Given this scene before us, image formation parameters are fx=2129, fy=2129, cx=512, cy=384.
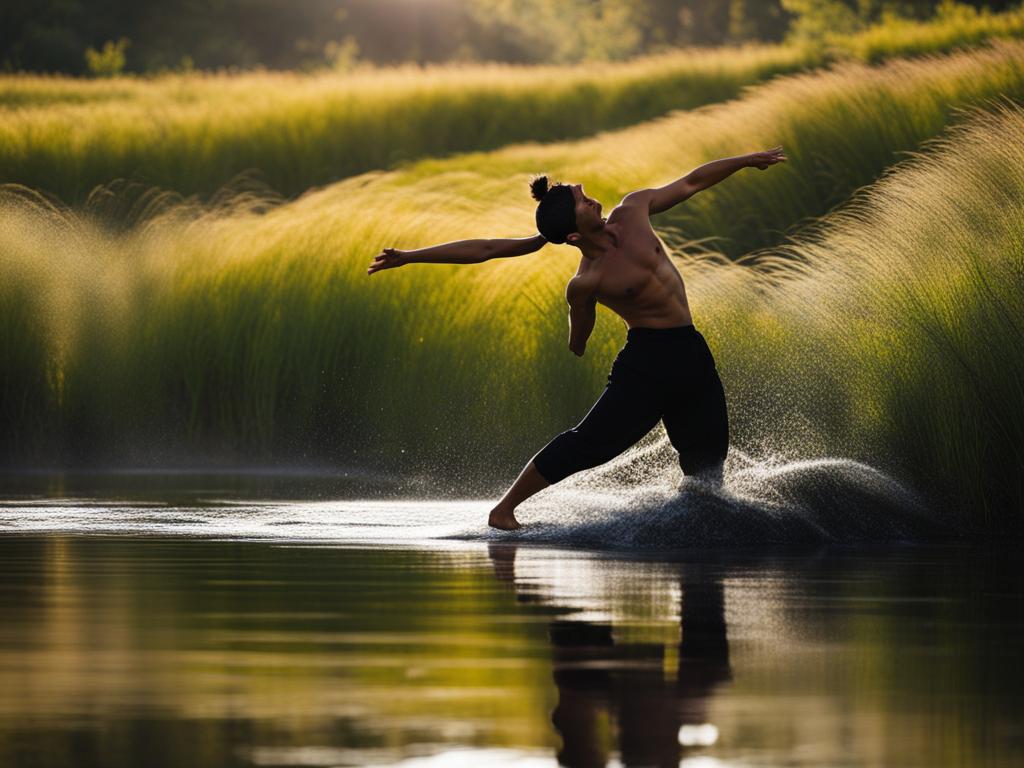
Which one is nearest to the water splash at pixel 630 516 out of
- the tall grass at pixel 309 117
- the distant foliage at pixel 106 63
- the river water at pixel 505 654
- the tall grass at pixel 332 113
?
the river water at pixel 505 654

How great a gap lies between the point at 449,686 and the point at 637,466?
6.11m

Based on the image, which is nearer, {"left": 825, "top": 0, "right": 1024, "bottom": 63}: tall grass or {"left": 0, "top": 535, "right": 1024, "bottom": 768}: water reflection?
{"left": 0, "top": 535, "right": 1024, "bottom": 768}: water reflection

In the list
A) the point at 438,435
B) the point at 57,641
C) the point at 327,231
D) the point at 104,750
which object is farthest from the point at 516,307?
the point at 104,750

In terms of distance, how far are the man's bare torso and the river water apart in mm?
917

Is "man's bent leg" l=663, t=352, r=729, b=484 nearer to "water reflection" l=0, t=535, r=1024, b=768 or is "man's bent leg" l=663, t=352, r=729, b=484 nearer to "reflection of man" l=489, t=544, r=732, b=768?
"water reflection" l=0, t=535, r=1024, b=768

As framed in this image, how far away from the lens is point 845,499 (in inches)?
353

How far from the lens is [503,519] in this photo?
28.6 feet

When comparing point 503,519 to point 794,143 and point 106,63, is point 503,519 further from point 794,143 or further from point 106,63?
point 106,63

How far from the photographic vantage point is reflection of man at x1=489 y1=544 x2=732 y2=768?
12.5 feet

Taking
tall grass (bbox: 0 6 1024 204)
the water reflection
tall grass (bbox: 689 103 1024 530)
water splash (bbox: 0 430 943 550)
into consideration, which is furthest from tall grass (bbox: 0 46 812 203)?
the water reflection

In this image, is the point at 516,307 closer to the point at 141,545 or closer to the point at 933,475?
the point at 933,475

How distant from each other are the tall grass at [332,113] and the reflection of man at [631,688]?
51.3 feet

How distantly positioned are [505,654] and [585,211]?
3275 millimetres

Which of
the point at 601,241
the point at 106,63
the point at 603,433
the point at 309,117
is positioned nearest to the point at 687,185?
the point at 601,241
